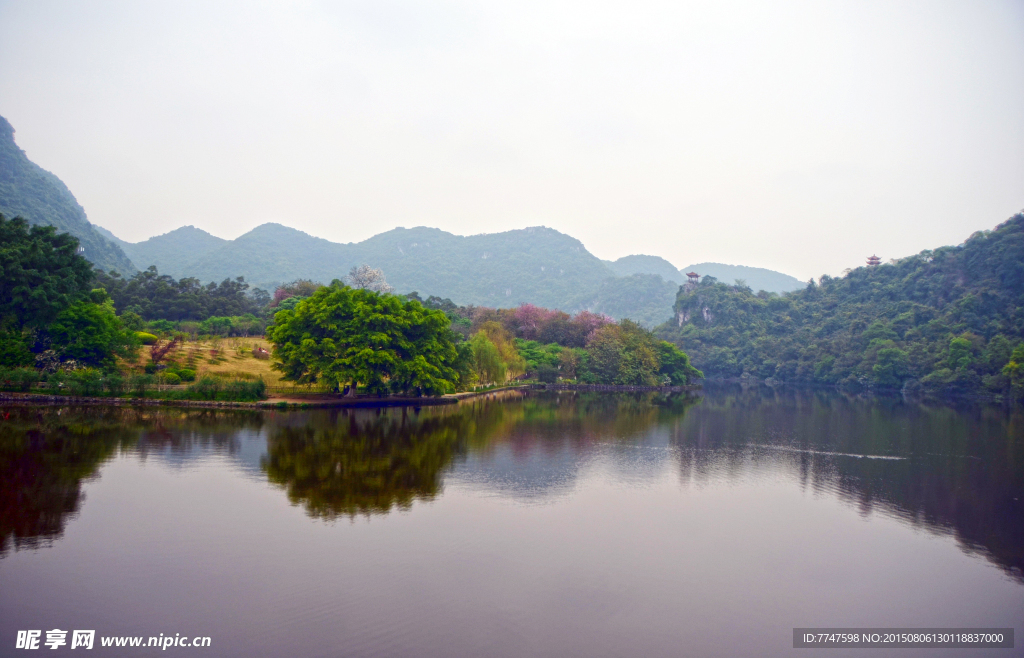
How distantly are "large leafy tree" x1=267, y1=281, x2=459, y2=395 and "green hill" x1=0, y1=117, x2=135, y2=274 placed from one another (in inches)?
3621

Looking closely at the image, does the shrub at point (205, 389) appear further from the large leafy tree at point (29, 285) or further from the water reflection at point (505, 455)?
the large leafy tree at point (29, 285)

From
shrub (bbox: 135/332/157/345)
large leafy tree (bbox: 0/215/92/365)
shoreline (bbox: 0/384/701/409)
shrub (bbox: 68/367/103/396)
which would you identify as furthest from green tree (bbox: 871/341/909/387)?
large leafy tree (bbox: 0/215/92/365)

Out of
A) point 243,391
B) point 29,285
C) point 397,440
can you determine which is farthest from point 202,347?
point 397,440

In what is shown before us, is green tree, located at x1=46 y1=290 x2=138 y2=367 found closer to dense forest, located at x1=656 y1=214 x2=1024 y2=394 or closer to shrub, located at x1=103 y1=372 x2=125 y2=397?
shrub, located at x1=103 y1=372 x2=125 y2=397

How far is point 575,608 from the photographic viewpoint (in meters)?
11.7

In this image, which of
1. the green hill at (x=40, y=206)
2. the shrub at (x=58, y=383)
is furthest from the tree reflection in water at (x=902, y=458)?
the green hill at (x=40, y=206)

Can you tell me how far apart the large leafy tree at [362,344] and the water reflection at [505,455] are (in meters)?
3.21

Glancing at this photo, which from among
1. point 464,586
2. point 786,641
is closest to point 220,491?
point 464,586

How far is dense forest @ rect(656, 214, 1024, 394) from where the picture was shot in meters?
72.9

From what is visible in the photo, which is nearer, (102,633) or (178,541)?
(102,633)

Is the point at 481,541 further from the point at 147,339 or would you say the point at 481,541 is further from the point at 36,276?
the point at 147,339

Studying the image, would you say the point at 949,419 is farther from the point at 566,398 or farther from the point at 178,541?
the point at 178,541

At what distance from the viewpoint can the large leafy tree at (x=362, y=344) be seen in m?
39.9

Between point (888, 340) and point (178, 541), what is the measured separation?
95.2m
